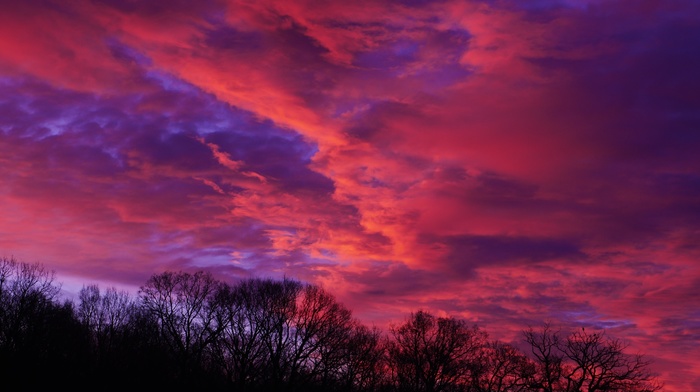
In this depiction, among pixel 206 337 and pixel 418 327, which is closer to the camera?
pixel 206 337

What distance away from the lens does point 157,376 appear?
77.1 metres

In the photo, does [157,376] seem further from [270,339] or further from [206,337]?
[270,339]

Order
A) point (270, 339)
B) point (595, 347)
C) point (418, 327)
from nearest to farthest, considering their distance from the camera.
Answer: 1. point (595, 347)
2. point (270, 339)
3. point (418, 327)

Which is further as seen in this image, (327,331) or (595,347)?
(327,331)

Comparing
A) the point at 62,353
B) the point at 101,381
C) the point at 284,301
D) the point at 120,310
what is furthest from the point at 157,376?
the point at 120,310

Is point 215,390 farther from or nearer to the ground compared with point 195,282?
nearer to the ground

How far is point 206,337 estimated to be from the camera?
3337 inches

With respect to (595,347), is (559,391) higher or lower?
lower

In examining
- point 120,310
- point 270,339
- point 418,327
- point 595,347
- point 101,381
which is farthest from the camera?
point 120,310

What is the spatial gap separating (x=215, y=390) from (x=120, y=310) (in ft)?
130

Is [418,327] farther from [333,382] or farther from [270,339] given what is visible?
[270,339]

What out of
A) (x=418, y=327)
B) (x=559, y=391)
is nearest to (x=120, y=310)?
(x=418, y=327)

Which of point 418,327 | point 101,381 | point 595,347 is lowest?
point 101,381

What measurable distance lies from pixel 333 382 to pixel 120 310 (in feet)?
153
